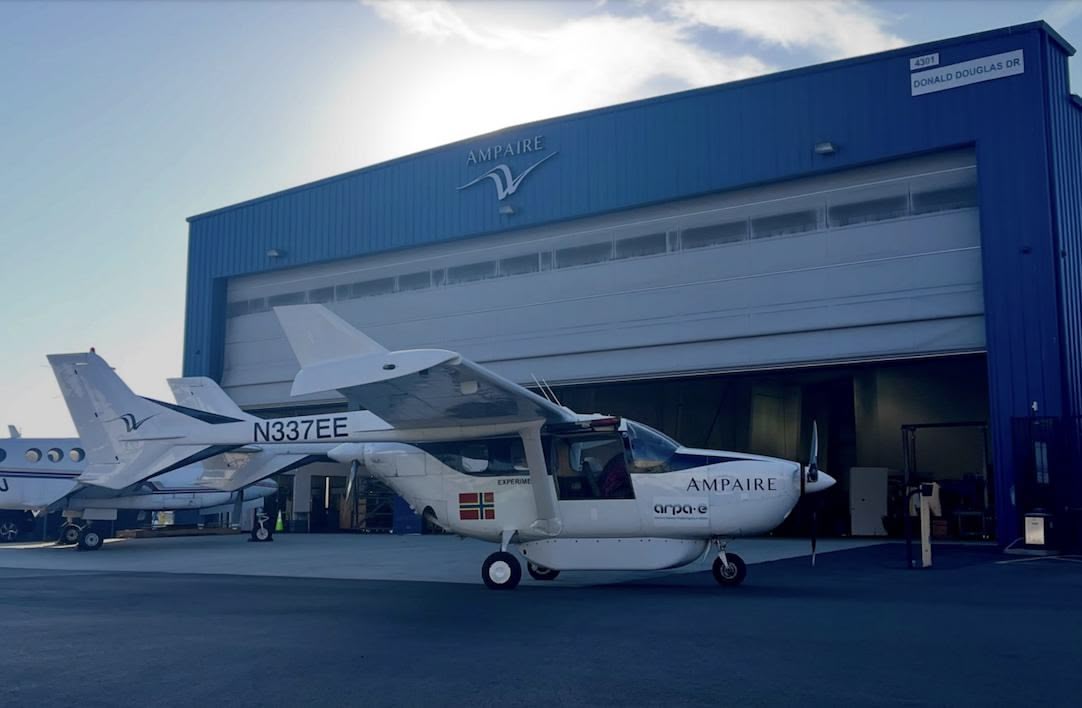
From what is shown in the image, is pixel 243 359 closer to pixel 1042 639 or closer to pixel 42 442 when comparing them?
pixel 42 442

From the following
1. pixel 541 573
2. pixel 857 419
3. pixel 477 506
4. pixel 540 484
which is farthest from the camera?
pixel 857 419

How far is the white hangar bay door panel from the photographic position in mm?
21281

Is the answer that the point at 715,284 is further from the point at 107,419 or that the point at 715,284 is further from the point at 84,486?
the point at 84,486

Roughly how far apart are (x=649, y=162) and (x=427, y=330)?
8.74 metres

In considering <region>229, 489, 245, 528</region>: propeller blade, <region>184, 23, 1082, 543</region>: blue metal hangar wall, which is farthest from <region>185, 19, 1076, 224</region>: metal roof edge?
<region>229, 489, 245, 528</region>: propeller blade

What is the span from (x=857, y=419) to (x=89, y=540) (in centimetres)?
2420

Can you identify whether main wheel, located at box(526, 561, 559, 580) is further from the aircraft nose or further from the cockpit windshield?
the aircraft nose

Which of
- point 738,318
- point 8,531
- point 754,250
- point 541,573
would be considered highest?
point 754,250

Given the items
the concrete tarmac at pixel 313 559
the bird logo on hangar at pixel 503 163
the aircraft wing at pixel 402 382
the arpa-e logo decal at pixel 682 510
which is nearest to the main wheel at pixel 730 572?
the arpa-e logo decal at pixel 682 510

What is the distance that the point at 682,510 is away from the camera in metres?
12.1

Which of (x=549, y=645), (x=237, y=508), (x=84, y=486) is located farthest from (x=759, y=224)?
(x=237, y=508)

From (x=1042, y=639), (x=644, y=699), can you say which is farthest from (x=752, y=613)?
(x=644, y=699)

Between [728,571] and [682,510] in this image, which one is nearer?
[682,510]

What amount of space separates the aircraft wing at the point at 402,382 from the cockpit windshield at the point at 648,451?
89 centimetres
